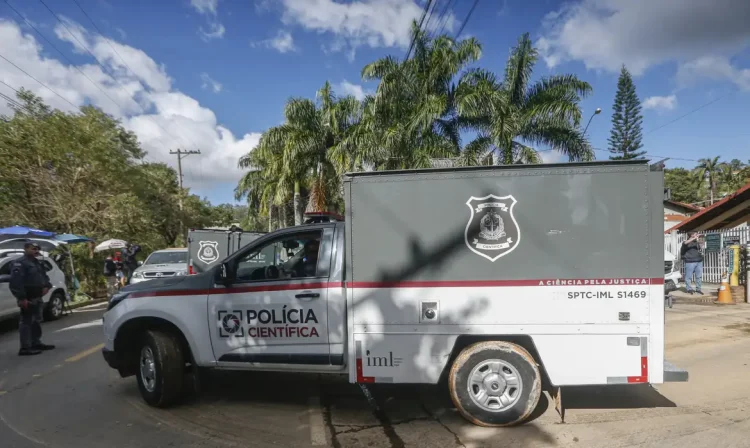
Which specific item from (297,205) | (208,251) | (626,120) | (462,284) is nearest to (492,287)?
(462,284)

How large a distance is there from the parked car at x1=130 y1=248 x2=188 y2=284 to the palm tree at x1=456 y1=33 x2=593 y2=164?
9.47 metres

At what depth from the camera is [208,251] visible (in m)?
11.7

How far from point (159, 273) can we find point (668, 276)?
13425mm

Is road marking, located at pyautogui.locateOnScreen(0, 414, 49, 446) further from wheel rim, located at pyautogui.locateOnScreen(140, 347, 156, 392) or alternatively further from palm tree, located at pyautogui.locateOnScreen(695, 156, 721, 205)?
palm tree, located at pyautogui.locateOnScreen(695, 156, 721, 205)

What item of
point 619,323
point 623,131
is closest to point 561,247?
point 619,323

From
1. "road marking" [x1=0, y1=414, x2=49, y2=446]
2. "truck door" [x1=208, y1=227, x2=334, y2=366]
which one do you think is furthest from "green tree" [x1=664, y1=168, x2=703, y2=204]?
"road marking" [x1=0, y1=414, x2=49, y2=446]

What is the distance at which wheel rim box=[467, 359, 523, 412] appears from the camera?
4.53 m

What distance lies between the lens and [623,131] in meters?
47.1

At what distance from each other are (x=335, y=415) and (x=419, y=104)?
1328cm

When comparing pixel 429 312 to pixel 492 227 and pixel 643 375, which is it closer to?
pixel 492 227

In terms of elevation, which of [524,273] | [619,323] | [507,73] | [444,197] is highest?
[507,73]

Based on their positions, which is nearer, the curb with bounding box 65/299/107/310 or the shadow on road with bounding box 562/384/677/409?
the shadow on road with bounding box 562/384/677/409

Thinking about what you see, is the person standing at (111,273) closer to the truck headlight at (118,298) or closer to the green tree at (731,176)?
the truck headlight at (118,298)

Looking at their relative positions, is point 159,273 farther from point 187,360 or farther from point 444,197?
point 444,197
